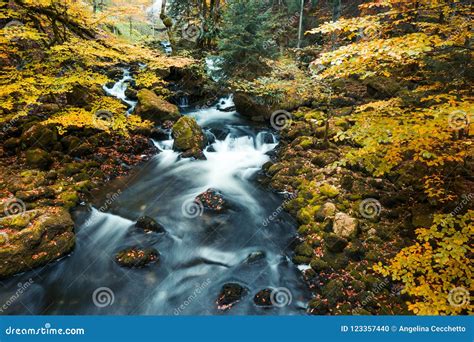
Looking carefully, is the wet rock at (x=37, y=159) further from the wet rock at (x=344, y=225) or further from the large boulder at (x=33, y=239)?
the wet rock at (x=344, y=225)

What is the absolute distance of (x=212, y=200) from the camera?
10008mm

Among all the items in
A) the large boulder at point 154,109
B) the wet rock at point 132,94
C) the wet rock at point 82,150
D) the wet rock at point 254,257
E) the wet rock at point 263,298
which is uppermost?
the wet rock at point 132,94

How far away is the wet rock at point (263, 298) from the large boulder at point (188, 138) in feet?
24.1

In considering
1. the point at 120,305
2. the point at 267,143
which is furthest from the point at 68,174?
the point at 267,143

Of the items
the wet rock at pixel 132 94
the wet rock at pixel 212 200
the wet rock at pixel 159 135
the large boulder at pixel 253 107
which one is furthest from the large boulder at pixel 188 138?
the wet rock at pixel 132 94

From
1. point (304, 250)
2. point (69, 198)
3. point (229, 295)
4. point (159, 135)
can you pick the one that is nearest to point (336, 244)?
point (304, 250)

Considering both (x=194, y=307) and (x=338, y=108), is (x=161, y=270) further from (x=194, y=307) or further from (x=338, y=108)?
(x=338, y=108)

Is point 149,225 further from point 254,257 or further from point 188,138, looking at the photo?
point 188,138

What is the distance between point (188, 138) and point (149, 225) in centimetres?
541

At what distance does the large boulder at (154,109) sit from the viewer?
14.2m

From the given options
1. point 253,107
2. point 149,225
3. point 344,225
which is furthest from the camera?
point 253,107

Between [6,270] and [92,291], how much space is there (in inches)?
77.9

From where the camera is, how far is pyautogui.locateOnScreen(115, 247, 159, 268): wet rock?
24.7ft

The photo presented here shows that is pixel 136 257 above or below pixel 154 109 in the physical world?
below
